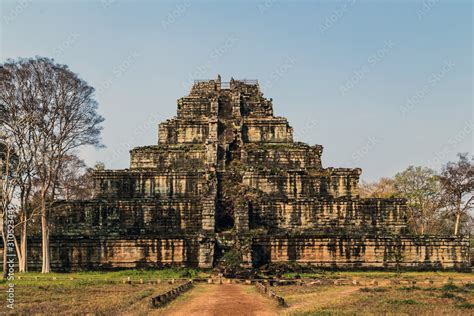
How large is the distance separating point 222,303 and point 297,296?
3.62 m

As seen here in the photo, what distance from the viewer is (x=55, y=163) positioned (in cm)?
3359

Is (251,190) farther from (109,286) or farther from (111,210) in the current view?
(109,286)

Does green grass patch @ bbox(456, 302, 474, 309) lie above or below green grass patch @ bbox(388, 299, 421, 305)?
above

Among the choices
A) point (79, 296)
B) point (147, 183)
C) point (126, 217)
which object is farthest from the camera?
point (147, 183)

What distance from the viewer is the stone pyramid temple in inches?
1298

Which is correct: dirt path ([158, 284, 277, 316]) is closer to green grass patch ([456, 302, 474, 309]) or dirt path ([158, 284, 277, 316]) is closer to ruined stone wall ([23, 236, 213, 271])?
green grass patch ([456, 302, 474, 309])

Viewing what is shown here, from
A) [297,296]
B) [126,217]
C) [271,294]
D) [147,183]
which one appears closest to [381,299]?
[297,296]

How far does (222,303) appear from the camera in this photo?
18656 millimetres

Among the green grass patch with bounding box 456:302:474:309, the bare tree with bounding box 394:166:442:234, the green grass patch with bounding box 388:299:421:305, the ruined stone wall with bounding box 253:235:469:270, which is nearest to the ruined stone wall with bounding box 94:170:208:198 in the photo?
the ruined stone wall with bounding box 253:235:469:270

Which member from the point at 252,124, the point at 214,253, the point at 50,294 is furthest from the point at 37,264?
→ the point at 252,124

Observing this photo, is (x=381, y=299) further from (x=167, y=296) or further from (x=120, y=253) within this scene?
(x=120, y=253)

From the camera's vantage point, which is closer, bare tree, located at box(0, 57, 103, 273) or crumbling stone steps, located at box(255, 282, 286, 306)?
crumbling stone steps, located at box(255, 282, 286, 306)

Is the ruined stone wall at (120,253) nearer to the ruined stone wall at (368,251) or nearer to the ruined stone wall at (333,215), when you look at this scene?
the ruined stone wall at (368,251)

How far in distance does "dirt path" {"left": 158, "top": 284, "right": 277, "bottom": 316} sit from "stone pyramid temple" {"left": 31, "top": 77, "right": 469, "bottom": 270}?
8882 mm
